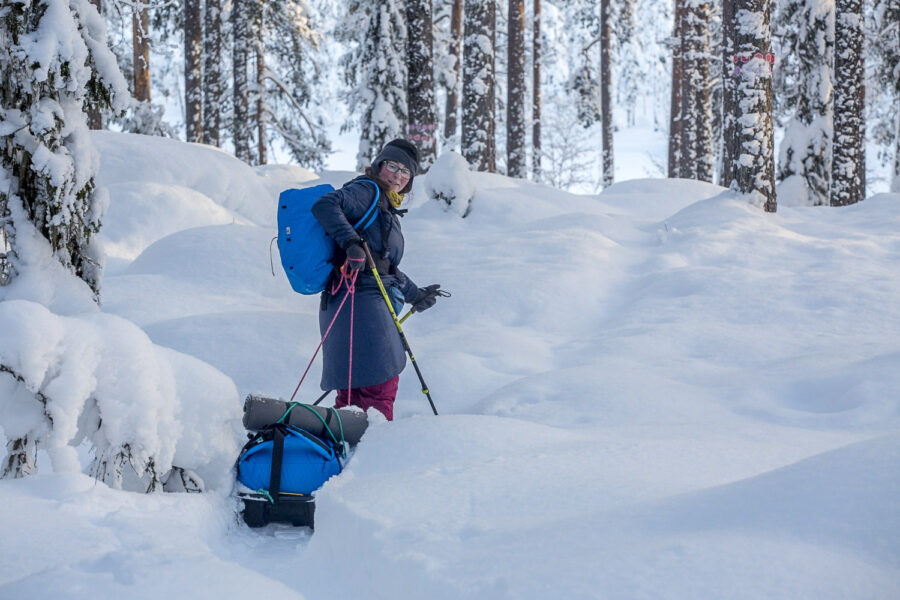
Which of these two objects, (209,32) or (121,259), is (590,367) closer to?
(121,259)

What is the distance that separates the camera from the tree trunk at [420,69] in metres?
11.2

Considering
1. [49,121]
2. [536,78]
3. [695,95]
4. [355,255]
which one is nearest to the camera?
[49,121]

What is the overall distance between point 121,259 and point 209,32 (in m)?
8.38

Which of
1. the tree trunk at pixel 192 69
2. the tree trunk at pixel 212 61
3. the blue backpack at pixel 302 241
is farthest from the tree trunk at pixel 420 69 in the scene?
the blue backpack at pixel 302 241

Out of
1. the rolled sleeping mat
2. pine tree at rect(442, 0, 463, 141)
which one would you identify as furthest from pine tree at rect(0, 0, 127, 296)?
pine tree at rect(442, 0, 463, 141)

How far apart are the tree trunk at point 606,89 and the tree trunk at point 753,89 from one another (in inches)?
420

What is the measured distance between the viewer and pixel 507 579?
2076 millimetres

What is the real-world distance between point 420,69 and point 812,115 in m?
5.91

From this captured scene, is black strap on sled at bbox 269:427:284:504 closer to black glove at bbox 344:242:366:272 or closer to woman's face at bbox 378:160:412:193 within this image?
black glove at bbox 344:242:366:272

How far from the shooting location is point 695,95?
16.9 metres

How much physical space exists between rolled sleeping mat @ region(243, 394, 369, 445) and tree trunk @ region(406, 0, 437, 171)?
7.81m

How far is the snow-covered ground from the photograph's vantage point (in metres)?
2.07

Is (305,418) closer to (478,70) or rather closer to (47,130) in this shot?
(47,130)

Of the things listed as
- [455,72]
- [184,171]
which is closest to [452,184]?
[184,171]
